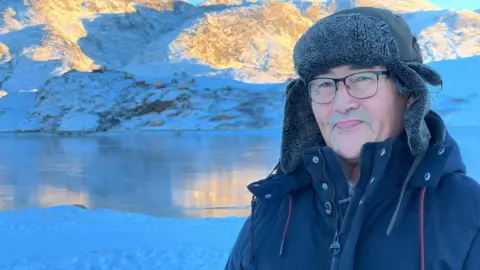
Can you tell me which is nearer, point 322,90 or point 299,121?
point 322,90

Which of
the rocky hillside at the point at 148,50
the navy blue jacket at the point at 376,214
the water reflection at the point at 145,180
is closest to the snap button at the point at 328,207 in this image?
the navy blue jacket at the point at 376,214

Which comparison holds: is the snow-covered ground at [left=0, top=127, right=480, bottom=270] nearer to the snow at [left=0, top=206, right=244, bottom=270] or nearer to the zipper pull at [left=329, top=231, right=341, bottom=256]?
the snow at [left=0, top=206, right=244, bottom=270]

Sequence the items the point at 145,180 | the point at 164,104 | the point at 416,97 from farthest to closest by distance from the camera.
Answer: the point at 164,104 < the point at 145,180 < the point at 416,97

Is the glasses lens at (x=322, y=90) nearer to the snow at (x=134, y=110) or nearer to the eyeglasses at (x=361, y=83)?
the eyeglasses at (x=361, y=83)

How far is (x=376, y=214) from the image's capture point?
4.33ft


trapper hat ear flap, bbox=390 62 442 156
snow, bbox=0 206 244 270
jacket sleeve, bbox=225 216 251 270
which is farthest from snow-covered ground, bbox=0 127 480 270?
trapper hat ear flap, bbox=390 62 442 156

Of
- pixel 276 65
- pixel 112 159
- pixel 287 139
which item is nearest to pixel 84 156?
pixel 112 159

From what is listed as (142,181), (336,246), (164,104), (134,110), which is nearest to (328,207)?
(336,246)

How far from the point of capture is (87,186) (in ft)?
35.4

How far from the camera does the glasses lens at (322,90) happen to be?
4.86 feet

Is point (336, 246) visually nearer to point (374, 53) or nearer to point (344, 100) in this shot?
point (344, 100)

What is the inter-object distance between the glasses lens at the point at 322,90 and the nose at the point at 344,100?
0.03 metres

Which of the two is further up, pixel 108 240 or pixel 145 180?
pixel 108 240

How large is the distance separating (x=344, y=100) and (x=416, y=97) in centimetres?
19
